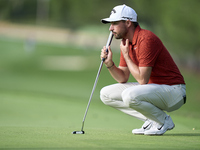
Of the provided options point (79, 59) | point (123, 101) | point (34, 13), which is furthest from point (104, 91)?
point (34, 13)

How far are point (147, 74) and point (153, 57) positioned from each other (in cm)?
20

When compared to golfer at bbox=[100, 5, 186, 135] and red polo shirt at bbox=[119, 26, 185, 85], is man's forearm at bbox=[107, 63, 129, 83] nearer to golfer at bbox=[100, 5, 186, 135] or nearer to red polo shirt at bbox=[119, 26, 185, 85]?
golfer at bbox=[100, 5, 186, 135]

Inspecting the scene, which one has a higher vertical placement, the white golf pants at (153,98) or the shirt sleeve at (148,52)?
the shirt sleeve at (148,52)

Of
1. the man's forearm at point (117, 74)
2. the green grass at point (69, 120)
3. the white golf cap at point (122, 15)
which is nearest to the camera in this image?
the green grass at point (69, 120)

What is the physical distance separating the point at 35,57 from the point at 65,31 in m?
11.3

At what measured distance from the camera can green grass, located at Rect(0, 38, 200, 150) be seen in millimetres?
4023

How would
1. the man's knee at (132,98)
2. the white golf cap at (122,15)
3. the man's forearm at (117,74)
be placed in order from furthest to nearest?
the man's forearm at (117,74)
the white golf cap at (122,15)
the man's knee at (132,98)

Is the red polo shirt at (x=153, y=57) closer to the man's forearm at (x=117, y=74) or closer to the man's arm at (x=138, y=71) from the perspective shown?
the man's arm at (x=138, y=71)

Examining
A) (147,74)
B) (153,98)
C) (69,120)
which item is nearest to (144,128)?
(153,98)

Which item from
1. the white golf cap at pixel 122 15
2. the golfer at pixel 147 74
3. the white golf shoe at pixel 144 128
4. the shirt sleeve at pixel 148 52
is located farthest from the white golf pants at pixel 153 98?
the white golf cap at pixel 122 15

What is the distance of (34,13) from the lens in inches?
1853

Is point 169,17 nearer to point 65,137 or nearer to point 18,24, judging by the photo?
point 65,137

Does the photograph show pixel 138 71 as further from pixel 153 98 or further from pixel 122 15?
pixel 122 15

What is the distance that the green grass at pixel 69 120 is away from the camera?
13.2ft
